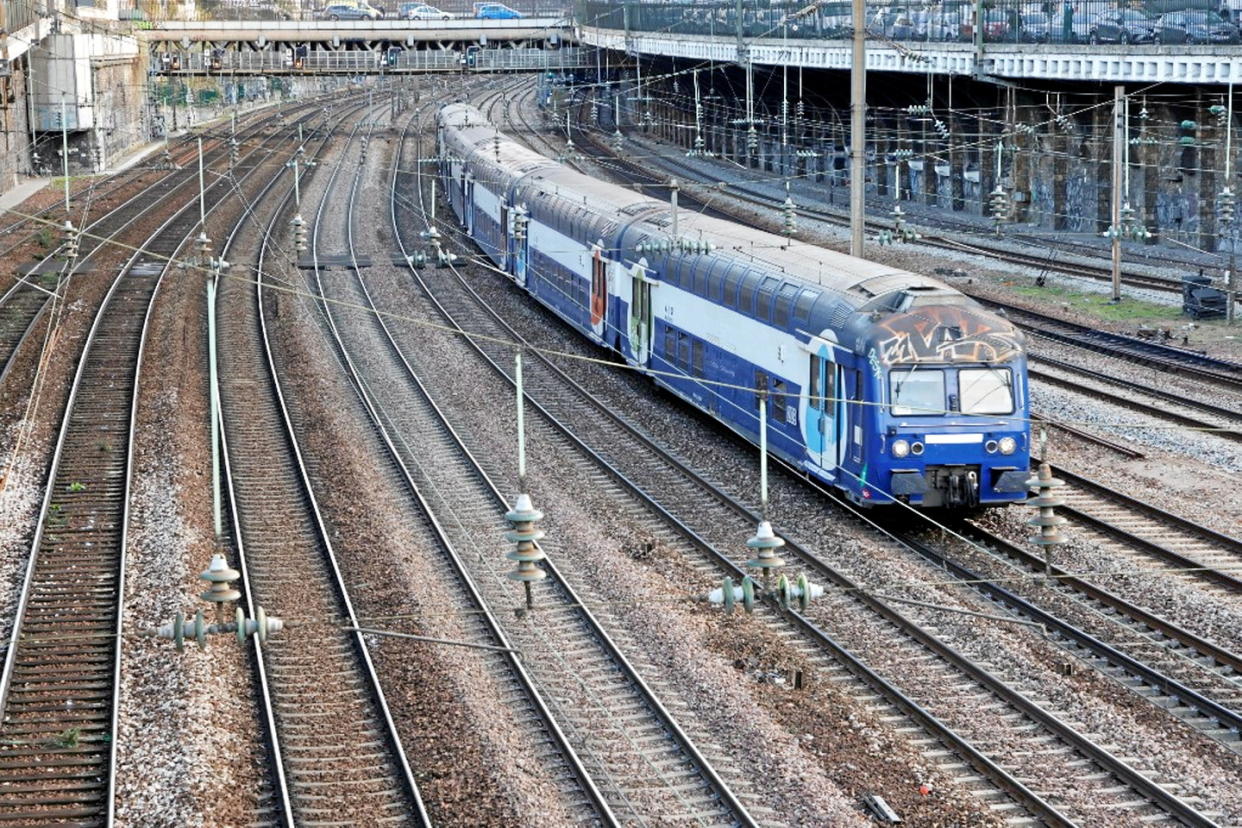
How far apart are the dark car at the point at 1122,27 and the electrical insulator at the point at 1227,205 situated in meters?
4.83

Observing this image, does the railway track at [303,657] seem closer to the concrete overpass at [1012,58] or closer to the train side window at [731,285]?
the train side window at [731,285]

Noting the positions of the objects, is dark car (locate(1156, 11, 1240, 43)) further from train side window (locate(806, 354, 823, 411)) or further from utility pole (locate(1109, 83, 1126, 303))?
train side window (locate(806, 354, 823, 411))

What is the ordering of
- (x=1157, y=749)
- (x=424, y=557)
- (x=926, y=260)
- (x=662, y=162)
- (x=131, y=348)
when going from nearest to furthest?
(x=1157, y=749), (x=424, y=557), (x=131, y=348), (x=926, y=260), (x=662, y=162)

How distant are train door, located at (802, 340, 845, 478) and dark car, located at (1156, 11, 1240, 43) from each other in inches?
996

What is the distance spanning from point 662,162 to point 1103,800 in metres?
72.4

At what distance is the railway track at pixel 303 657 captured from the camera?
16453 millimetres

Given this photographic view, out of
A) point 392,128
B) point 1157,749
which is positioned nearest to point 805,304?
point 1157,749

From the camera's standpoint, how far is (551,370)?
3681 centimetres

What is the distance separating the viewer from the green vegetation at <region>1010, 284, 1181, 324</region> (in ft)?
132

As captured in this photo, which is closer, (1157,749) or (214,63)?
(1157,749)

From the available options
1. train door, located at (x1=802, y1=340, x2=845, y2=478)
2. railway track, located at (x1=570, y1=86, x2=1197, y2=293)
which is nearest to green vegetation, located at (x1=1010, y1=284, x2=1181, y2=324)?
railway track, located at (x1=570, y1=86, x2=1197, y2=293)

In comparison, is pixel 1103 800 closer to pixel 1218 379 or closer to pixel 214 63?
pixel 1218 379

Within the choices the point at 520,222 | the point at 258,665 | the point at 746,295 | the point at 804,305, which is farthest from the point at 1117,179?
the point at 258,665

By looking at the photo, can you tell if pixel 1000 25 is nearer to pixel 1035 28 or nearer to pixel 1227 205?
pixel 1035 28
